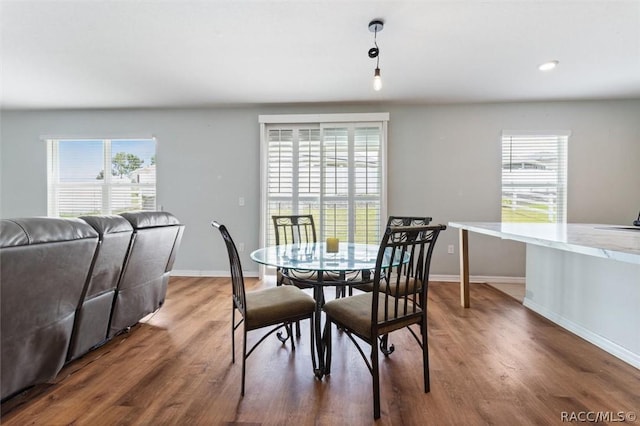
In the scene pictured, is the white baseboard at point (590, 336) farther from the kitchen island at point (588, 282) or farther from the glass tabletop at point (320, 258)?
the glass tabletop at point (320, 258)

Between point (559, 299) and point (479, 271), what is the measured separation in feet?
4.07

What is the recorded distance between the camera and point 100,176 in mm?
3969

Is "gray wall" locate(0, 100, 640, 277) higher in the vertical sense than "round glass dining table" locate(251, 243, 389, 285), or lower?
higher

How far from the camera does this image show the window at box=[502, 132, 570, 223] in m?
3.53

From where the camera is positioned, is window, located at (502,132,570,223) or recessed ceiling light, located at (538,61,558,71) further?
window, located at (502,132,570,223)

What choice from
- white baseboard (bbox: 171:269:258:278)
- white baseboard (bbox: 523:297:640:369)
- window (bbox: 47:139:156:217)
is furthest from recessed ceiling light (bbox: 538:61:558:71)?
window (bbox: 47:139:156:217)

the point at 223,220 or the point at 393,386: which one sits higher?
the point at 223,220

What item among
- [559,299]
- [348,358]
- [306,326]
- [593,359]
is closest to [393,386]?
[348,358]

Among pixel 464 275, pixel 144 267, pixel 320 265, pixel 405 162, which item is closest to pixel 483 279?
pixel 464 275

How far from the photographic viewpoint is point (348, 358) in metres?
1.78

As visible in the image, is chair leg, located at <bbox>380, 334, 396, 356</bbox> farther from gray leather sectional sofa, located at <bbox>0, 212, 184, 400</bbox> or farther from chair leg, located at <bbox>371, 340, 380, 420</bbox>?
gray leather sectional sofa, located at <bbox>0, 212, 184, 400</bbox>

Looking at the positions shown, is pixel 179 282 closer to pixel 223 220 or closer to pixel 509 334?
pixel 223 220

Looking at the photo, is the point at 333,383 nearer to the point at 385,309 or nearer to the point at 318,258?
the point at 385,309

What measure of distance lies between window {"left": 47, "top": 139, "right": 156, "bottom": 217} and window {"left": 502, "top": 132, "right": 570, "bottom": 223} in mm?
4889
